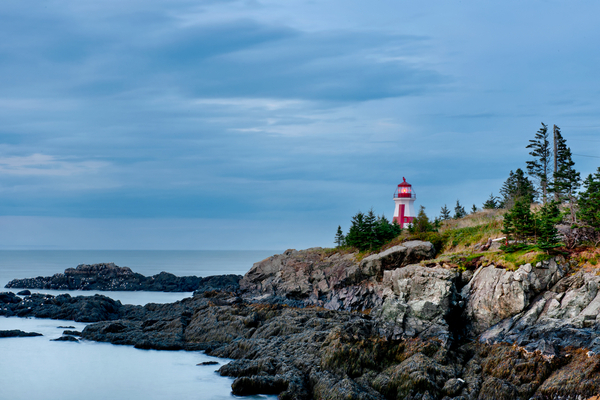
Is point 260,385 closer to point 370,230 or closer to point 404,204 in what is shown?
point 370,230

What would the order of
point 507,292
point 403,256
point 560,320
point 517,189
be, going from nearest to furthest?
1. point 560,320
2. point 507,292
3. point 403,256
4. point 517,189

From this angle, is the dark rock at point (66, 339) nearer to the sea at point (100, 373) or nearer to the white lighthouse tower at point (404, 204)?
the sea at point (100, 373)

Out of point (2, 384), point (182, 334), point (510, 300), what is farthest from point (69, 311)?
point (510, 300)

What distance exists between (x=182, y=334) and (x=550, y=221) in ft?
61.1

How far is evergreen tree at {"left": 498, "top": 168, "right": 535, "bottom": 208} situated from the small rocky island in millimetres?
33331

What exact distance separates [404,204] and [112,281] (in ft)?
120

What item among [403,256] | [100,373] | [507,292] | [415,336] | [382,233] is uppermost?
[382,233]

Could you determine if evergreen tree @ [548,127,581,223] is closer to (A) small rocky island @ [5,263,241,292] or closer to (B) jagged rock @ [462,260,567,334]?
(B) jagged rock @ [462,260,567,334]

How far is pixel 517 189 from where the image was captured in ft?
178

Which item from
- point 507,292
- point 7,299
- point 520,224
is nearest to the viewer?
point 507,292

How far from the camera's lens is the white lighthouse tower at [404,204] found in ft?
179

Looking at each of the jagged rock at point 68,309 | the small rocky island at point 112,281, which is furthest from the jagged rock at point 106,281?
the jagged rock at point 68,309

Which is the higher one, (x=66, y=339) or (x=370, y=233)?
(x=370, y=233)

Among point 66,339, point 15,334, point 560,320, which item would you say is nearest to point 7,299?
point 15,334
